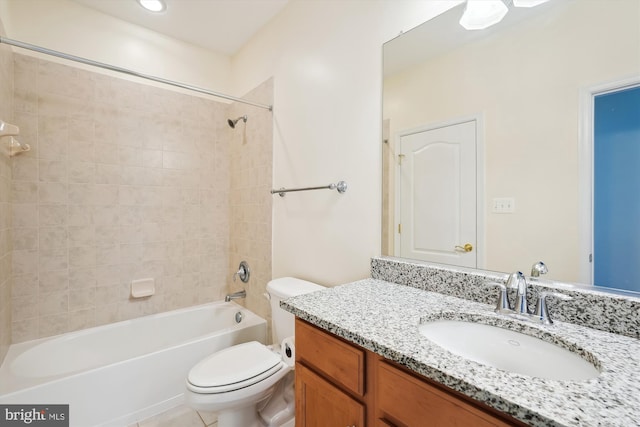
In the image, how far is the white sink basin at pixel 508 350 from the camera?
651 mm

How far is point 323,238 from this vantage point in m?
1.61

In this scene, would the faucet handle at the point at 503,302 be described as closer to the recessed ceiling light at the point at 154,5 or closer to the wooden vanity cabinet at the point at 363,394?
the wooden vanity cabinet at the point at 363,394

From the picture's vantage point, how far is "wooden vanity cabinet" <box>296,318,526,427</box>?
0.54m

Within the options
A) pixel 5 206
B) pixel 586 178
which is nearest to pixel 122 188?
pixel 5 206

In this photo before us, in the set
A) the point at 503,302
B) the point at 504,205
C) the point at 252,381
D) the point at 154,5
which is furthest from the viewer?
the point at 154,5

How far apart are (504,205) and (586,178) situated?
0.22 m

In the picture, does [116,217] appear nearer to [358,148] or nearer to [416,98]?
[358,148]

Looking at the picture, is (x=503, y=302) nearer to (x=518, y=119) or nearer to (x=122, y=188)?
(x=518, y=119)

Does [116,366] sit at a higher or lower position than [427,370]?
lower

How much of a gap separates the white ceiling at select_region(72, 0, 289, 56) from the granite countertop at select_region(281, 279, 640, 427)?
202cm

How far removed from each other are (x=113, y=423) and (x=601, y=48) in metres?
2.64

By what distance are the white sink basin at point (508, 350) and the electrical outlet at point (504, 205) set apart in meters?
0.39

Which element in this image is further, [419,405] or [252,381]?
[252,381]

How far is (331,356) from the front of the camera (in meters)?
0.81
